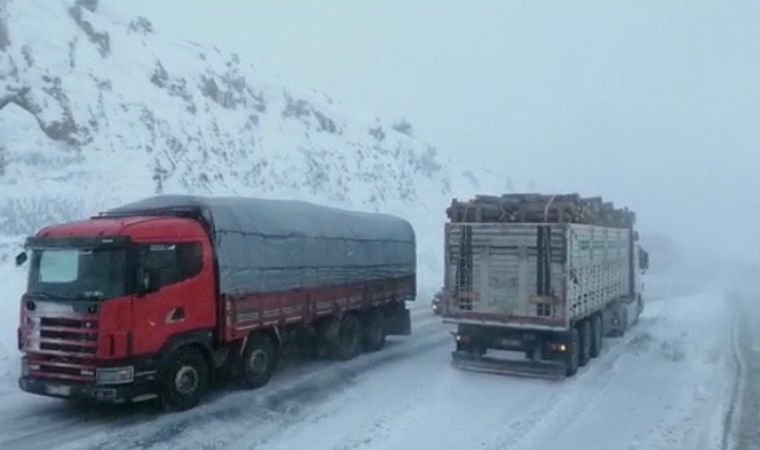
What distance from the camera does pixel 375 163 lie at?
50875 mm

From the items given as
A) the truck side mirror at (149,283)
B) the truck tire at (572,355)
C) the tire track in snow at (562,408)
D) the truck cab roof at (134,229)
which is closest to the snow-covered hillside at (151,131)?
the truck cab roof at (134,229)

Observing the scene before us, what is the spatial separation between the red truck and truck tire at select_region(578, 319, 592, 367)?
15.6 feet

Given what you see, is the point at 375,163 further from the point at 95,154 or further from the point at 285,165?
the point at 95,154

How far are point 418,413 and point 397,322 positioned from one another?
277 inches

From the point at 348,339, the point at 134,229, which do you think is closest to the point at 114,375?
the point at 134,229

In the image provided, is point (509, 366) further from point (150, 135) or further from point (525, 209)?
point (150, 135)

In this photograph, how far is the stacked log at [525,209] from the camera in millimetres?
13805

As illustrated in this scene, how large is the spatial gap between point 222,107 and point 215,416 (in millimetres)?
33769

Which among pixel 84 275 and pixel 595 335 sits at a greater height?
pixel 84 275

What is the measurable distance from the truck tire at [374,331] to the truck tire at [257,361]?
3.82m

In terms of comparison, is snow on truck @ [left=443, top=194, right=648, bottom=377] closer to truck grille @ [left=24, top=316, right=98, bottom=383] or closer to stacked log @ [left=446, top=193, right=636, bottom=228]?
stacked log @ [left=446, top=193, right=636, bottom=228]

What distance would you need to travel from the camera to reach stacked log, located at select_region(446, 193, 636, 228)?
13.8 meters

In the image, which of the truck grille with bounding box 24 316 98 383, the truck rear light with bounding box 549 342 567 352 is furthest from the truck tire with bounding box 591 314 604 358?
the truck grille with bounding box 24 316 98 383

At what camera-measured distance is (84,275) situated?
10125 millimetres
